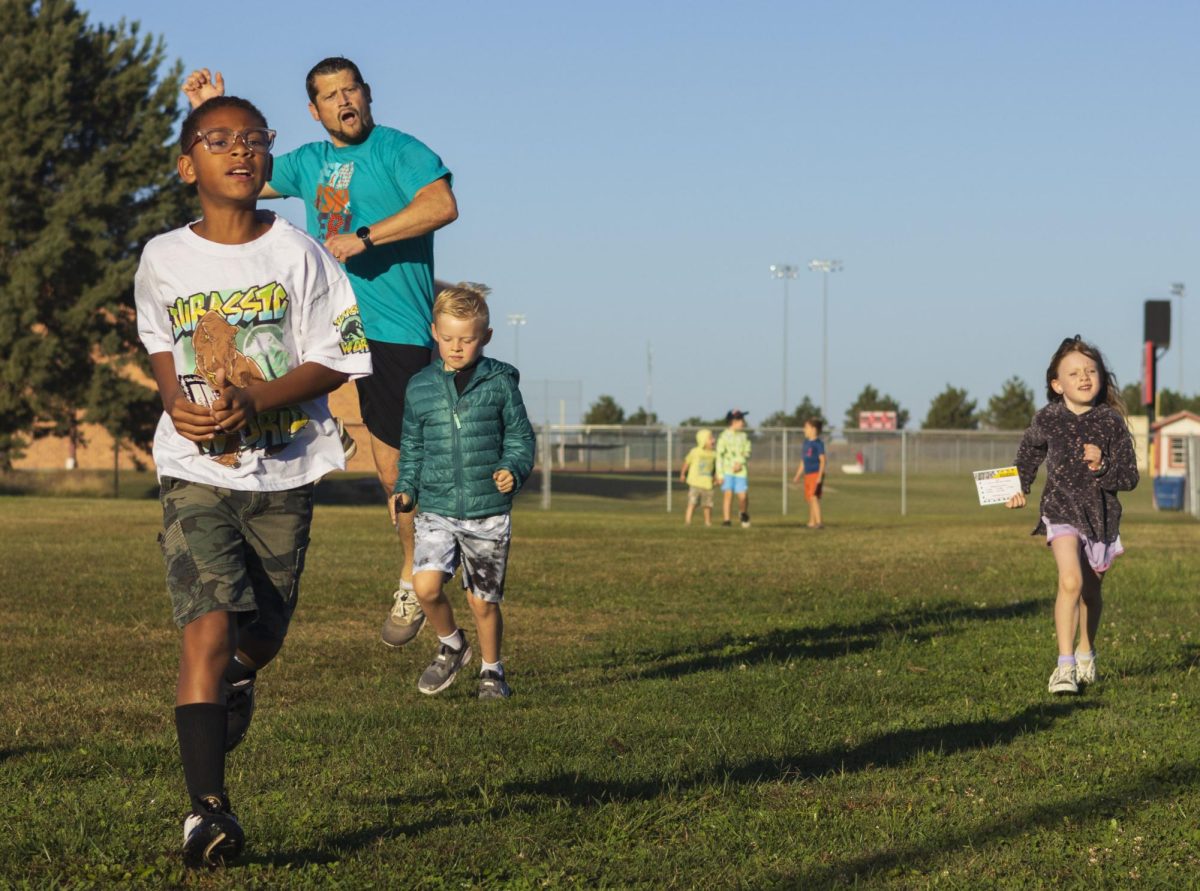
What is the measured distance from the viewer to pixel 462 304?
6508mm

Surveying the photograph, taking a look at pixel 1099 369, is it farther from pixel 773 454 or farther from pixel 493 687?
pixel 773 454

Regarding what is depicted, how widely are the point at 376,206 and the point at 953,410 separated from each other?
11092 centimetres

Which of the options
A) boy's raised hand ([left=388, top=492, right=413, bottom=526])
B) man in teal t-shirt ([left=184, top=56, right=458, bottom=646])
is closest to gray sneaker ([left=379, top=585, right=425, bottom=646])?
boy's raised hand ([left=388, top=492, right=413, bottom=526])

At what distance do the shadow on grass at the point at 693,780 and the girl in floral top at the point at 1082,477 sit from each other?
1.23 metres

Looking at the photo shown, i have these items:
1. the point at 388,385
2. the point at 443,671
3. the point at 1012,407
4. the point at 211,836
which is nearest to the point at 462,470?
the point at 388,385

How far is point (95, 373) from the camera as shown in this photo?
38688 mm

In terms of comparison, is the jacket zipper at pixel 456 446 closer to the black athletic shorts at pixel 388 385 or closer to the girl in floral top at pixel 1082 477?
the black athletic shorts at pixel 388 385

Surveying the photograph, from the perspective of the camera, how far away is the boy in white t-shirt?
4.12 metres

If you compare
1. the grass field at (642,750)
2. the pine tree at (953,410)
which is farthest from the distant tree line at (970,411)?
the grass field at (642,750)

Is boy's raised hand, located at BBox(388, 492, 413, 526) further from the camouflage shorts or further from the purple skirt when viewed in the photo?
the purple skirt

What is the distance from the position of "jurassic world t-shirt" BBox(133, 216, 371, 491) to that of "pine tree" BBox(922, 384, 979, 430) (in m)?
112

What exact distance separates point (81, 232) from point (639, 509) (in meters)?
15.5

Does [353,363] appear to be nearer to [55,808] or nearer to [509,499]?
[55,808]

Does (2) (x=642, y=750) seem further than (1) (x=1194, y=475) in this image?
No
